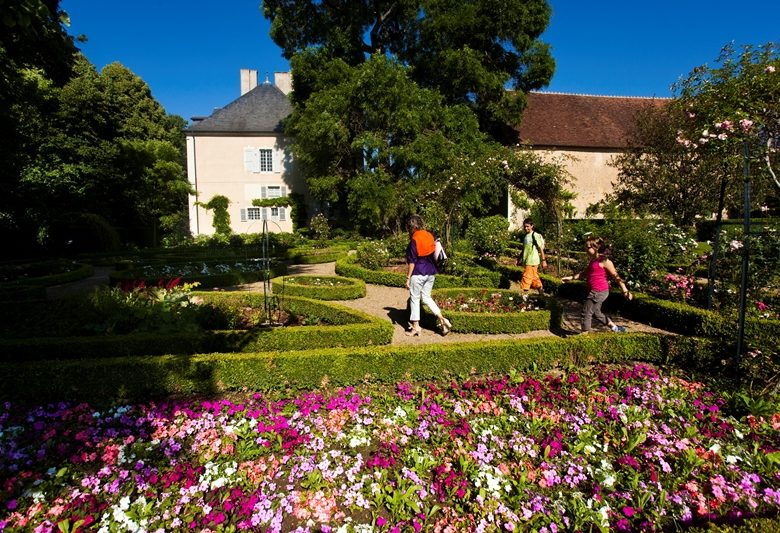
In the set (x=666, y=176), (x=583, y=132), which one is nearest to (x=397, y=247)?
(x=666, y=176)

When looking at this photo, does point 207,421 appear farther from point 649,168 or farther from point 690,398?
point 649,168

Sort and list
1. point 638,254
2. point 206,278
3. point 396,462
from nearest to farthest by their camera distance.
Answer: point 396,462 → point 638,254 → point 206,278

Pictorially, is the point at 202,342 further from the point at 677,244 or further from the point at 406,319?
the point at 677,244

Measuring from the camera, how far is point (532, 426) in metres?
3.77

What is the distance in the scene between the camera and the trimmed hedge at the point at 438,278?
9.65 meters

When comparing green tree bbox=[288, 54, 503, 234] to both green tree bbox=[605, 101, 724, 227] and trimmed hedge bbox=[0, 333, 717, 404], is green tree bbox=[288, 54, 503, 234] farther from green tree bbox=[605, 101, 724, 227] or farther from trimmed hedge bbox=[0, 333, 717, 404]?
trimmed hedge bbox=[0, 333, 717, 404]

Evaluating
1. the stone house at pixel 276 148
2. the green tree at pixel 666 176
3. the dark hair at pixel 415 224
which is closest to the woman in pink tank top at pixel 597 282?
the dark hair at pixel 415 224

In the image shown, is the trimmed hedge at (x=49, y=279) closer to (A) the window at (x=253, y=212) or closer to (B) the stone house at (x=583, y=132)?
(A) the window at (x=253, y=212)

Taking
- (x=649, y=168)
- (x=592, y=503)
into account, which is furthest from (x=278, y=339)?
(x=649, y=168)

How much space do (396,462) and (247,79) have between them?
32.1 meters

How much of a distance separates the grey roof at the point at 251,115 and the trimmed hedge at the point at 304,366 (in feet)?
77.5

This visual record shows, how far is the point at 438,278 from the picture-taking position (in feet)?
32.0

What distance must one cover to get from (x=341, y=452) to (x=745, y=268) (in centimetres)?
481

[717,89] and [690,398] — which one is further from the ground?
[717,89]
